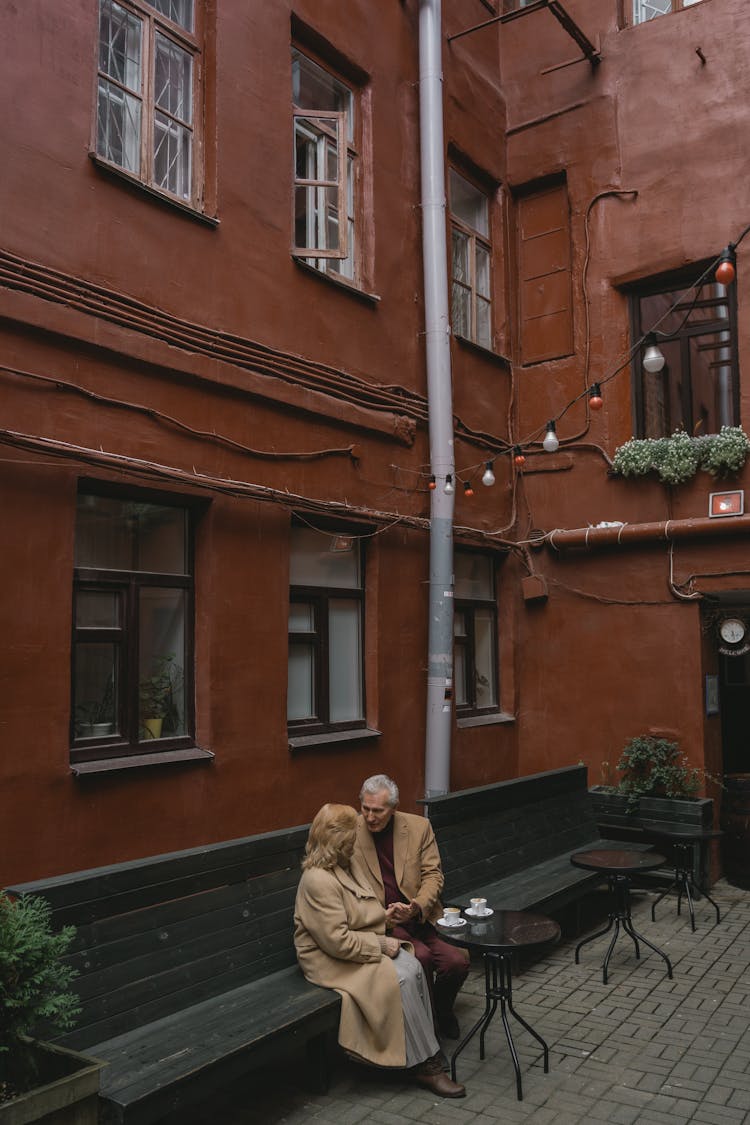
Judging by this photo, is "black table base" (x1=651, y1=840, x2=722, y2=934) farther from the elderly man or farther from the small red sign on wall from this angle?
the elderly man

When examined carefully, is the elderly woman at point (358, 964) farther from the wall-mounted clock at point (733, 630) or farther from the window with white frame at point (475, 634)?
the wall-mounted clock at point (733, 630)

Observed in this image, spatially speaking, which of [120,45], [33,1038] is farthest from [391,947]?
Answer: [120,45]

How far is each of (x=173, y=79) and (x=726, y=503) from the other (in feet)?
20.1

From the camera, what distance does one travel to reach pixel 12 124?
5.74m

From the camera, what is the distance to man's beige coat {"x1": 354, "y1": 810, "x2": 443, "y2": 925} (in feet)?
18.1

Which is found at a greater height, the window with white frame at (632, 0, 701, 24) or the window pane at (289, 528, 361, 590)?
the window with white frame at (632, 0, 701, 24)

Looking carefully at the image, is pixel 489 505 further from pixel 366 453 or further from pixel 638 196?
Answer: pixel 638 196

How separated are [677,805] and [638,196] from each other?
6.22m

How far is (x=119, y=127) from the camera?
6.72m

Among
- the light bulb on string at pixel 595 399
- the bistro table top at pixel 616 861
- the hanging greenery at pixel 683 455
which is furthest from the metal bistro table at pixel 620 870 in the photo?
the hanging greenery at pixel 683 455

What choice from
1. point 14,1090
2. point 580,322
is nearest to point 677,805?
point 580,322

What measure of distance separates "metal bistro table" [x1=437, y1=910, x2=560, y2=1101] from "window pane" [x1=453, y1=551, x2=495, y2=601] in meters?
5.10

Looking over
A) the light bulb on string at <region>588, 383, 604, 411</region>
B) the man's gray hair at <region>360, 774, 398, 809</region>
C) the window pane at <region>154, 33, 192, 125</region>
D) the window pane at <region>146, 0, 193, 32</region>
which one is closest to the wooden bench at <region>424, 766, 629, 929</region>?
the man's gray hair at <region>360, 774, 398, 809</region>

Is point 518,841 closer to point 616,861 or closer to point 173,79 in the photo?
point 616,861
